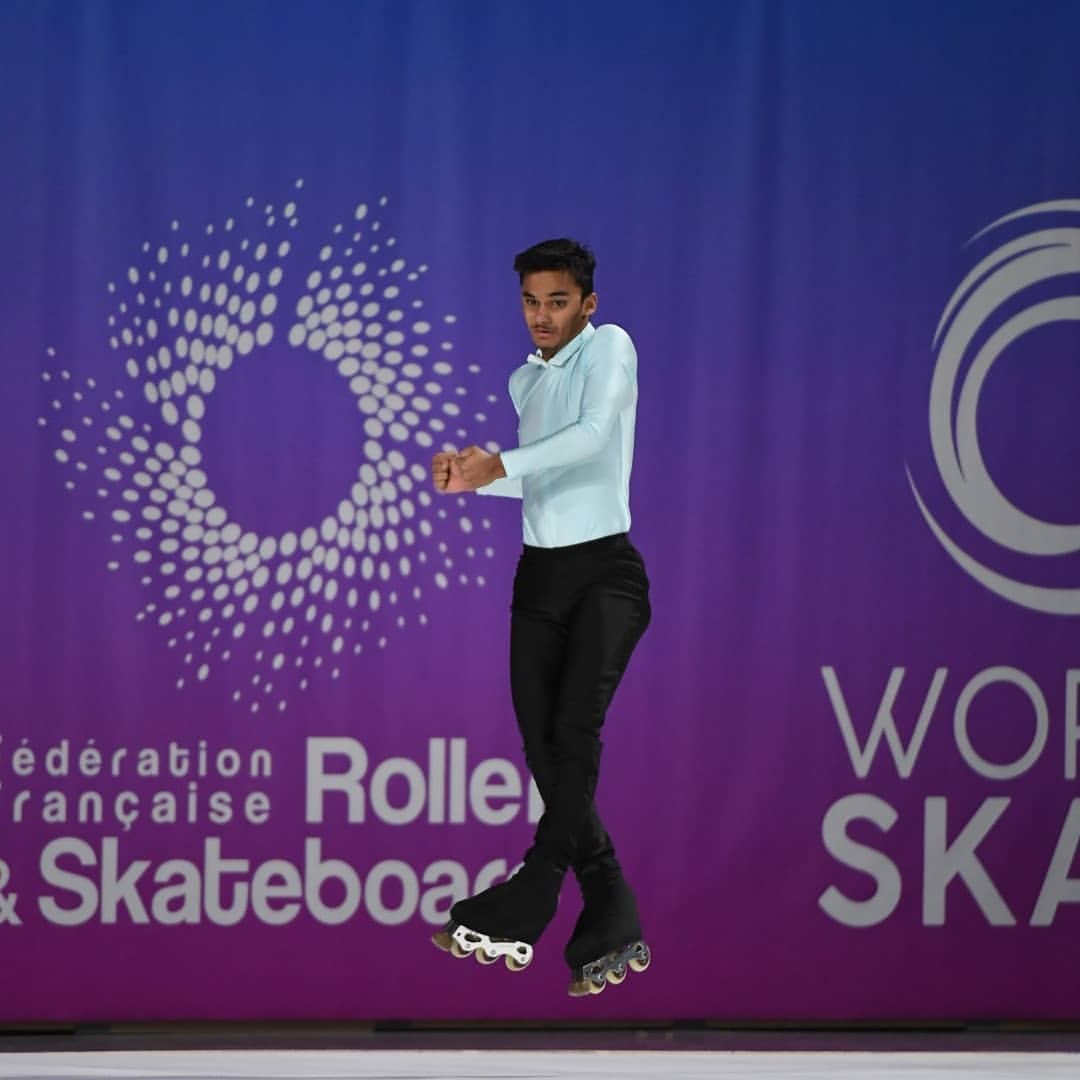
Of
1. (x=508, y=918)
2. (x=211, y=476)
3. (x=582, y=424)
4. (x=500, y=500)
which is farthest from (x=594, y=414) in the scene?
(x=211, y=476)

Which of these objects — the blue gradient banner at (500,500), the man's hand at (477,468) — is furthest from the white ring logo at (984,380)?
the man's hand at (477,468)

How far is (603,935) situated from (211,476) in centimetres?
177

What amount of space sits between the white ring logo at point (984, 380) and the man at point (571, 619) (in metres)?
1.61

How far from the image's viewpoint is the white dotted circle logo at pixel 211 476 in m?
4.73

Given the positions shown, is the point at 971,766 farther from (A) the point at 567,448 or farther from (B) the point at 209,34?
(B) the point at 209,34

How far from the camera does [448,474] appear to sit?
3508 mm

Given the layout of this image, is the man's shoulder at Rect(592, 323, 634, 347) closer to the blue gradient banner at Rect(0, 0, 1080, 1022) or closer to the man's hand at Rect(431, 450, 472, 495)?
the man's hand at Rect(431, 450, 472, 495)

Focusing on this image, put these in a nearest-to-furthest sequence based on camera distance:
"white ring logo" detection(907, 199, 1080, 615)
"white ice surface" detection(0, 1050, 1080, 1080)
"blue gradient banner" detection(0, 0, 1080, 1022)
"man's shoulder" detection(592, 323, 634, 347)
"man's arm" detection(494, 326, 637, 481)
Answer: "man's arm" detection(494, 326, 637, 481), "man's shoulder" detection(592, 323, 634, 347), "white ice surface" detection(0, 1050, 1080, 1080), "blue gradient banner" detection(0, 0, 1080, 1022), "white ring logo" detection(907, 199, 1080, 615)

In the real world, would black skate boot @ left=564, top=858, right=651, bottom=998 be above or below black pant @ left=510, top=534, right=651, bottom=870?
below

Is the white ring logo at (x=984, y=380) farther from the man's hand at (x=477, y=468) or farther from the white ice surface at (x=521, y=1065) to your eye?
the man's hand at (x=477, y=468)

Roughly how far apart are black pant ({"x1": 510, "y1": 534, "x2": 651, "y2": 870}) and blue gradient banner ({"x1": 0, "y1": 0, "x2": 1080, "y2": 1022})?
1183 mm

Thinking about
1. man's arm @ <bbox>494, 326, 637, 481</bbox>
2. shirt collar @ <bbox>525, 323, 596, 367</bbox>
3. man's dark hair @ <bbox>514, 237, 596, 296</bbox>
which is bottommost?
man's arm @ <bbox>494, 326, 637, 481</bbox>

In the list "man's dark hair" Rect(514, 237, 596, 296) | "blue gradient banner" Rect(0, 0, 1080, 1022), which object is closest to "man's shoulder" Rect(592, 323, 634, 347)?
"man's dark hair" Rect(514, 237, 596, 296)

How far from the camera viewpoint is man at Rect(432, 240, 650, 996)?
3.55m
